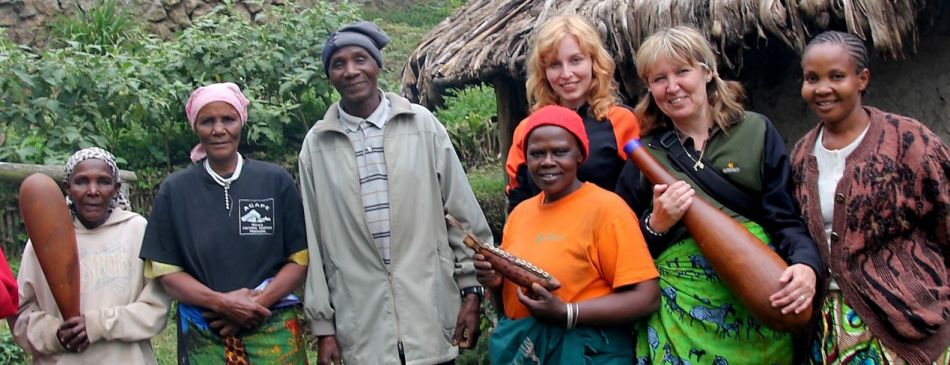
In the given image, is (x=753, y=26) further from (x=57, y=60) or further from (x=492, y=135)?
(x=492, y=135)

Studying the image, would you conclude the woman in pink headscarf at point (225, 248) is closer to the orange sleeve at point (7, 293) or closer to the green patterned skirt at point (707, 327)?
the orange sleeve at point (7, 293)

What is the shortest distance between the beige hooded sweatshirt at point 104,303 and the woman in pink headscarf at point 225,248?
12 cm

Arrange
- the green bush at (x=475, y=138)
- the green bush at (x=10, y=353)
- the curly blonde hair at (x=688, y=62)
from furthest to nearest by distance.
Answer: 1. the green bush at (x=475, y=138)
2. the green bush at (x=10, y=353)
3. the curly blonde hair at (x=688, y=62)

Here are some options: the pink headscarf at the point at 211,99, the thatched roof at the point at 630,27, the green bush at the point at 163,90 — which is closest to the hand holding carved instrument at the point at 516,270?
the pink headscarf at the point at 211,99

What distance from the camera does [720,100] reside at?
121 inches

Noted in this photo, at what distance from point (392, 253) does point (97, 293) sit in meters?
1.02

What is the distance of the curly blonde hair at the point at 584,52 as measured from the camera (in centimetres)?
329

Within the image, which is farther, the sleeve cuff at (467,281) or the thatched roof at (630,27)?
the thatched roof at (630,27)

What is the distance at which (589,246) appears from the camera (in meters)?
2.96

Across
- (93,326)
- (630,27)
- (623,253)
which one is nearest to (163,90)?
(630,27)

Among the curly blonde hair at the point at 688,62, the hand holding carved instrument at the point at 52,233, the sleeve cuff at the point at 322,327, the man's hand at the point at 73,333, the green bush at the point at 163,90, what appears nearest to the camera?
the curly blonde hair at the point at 688,62

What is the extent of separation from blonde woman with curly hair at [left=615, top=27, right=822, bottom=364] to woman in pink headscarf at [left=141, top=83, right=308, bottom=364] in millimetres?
1223

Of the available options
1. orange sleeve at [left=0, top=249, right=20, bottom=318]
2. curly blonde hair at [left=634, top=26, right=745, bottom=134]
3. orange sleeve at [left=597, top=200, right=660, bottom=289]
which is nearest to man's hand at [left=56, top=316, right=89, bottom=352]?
orange sleeve at [left=0, top=249, right=20, bottom=318]

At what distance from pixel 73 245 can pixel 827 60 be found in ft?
7.92
